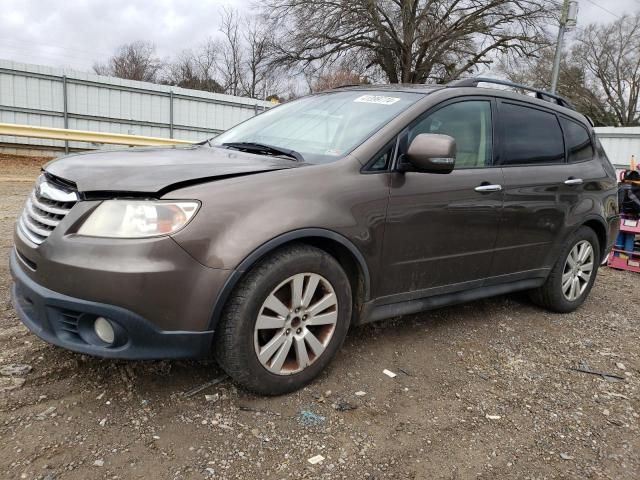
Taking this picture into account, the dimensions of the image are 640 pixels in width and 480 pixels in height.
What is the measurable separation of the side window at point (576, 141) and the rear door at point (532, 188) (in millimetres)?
44

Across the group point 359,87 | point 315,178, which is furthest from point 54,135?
point 315,178

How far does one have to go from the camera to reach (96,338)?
226 cm

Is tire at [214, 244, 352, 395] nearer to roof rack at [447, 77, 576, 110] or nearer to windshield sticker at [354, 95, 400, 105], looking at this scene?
windshield sticker at [354, 95, 400, 105]

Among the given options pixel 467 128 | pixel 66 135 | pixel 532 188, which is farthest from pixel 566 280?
pixel 66 135

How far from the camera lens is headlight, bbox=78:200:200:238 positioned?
2.18 meters

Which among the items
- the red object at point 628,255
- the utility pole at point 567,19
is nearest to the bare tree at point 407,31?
the utility pole at point 567,19

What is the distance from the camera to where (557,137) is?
13.5 feet

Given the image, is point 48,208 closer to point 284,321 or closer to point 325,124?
point 284,321

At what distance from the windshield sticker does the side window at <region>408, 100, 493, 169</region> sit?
0.26m

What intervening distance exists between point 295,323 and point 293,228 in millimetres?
486

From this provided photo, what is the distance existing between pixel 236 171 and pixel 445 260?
149 cm

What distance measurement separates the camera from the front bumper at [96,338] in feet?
7.12

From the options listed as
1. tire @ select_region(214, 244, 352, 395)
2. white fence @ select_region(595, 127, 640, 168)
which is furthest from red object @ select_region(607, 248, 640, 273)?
white fence @ select_region(595, 127, 640, 168)

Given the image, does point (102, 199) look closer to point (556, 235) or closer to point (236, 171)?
point (236, 171)
